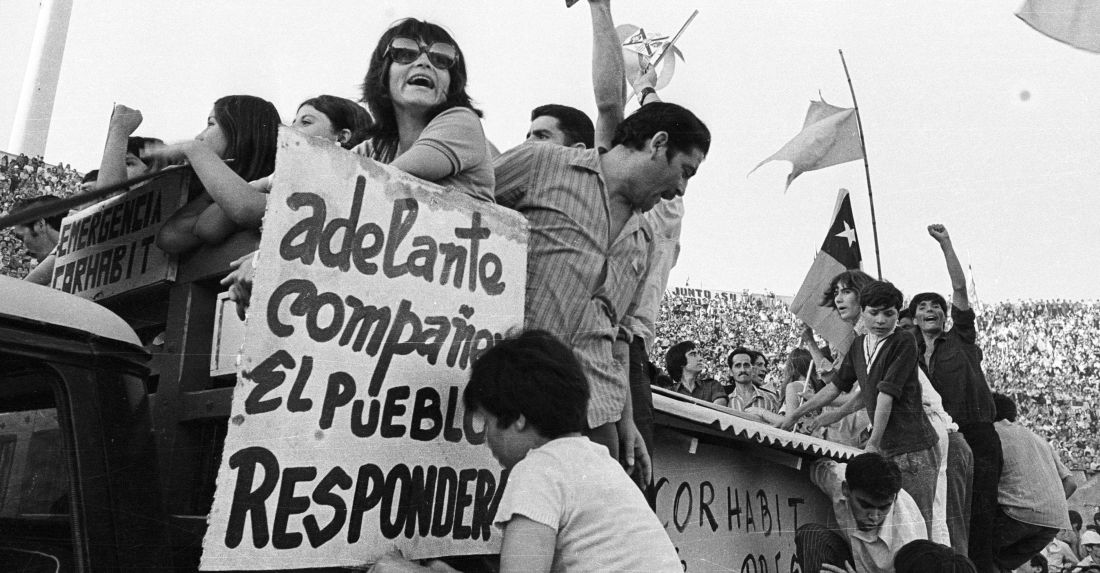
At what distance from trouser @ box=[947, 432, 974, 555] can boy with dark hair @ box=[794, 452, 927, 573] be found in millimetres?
722

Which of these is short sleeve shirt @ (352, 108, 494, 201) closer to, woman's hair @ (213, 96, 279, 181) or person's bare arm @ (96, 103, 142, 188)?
woman's hair @ (213, 96, 279, 181)

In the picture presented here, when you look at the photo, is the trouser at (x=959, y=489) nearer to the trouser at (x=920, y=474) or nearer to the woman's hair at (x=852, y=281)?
the trouser at (x=920, y=474)

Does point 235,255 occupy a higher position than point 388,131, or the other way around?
point 388,131

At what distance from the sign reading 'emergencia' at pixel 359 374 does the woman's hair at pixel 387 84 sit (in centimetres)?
43

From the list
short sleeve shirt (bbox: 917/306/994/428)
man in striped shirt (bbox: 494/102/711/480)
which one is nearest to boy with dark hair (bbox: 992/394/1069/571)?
short sleeve shirt (bbox: 917/306/994/428)

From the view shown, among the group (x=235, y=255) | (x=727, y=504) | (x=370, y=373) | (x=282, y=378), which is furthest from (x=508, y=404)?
(x=727, y=504)

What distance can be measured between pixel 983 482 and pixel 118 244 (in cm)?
456

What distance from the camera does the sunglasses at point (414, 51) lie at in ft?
7.74

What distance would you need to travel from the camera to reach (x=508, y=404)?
1.85 metres

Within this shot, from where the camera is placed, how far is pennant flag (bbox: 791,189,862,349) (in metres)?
6.20

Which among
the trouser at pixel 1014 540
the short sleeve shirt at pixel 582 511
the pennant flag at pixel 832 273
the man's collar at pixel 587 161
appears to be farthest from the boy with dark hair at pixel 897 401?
the short sleeve shirt at pixel 582 511

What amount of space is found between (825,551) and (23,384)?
3278 mm

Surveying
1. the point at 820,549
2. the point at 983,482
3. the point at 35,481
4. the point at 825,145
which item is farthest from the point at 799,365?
the point at 35,481

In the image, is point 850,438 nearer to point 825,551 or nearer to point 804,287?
point 804,287
